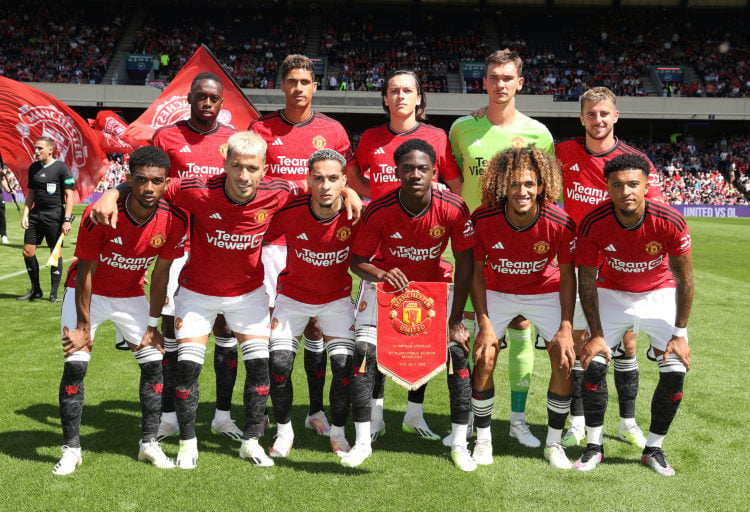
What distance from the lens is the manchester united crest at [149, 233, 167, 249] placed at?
421cm

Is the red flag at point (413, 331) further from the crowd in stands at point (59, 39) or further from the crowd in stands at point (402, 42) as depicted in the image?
the crowd in stands at point (59, 39)

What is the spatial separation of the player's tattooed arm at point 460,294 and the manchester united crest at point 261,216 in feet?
4.43

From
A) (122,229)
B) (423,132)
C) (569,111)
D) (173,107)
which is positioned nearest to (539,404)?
(423,132)

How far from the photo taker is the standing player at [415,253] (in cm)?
425

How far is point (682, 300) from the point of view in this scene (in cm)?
417

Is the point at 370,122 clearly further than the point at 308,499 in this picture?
Yes

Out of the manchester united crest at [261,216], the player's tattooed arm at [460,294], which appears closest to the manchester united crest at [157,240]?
the manchester united crest at [261,216]

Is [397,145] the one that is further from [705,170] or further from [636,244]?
[705,170]

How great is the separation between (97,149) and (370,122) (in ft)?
101

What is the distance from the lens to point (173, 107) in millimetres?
10453

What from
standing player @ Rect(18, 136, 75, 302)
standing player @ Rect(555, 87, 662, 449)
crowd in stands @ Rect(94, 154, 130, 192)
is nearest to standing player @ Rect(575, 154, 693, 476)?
standing player @ Rect(555, 87, 662, 449)

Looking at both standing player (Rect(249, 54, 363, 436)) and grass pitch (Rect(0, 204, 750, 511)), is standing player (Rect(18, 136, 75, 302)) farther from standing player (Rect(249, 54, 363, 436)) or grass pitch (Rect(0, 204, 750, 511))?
standing player (Rect(249, 54, 363, 436))

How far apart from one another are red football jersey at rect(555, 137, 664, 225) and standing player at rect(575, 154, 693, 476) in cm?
62

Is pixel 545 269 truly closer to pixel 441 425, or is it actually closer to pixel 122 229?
pixel 441 425
